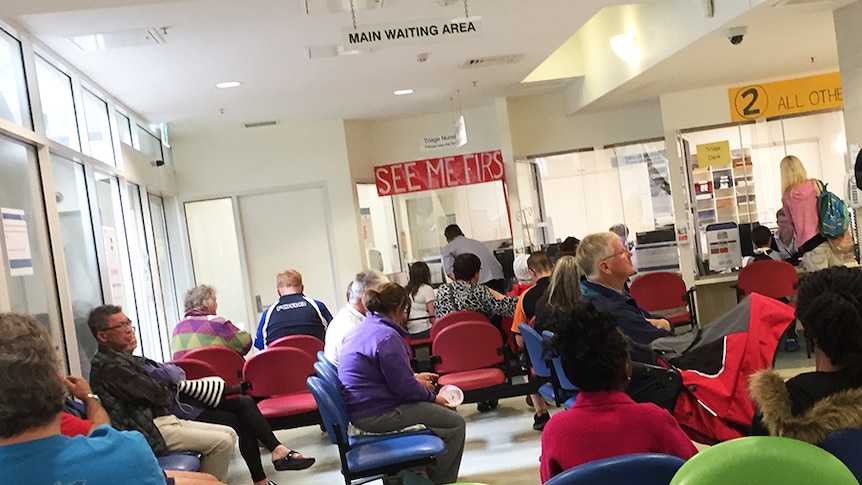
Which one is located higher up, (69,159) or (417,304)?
(69,159)

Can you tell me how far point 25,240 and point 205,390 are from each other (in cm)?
140

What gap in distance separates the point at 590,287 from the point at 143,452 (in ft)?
7.55

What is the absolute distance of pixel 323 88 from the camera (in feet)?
27.2

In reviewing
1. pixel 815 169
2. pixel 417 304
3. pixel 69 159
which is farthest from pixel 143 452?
pixel 815 169

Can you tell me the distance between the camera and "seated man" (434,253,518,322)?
21.9ft

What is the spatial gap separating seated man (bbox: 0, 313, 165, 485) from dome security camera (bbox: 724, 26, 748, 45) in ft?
18.8

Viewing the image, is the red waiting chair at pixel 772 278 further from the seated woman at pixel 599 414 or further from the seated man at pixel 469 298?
the seated woman at pixel 599 414

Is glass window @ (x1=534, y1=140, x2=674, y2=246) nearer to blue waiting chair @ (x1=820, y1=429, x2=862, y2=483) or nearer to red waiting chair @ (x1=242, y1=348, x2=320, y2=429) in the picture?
red waiting chair @ (x1=242, y1=348, x2=320, y2=429)

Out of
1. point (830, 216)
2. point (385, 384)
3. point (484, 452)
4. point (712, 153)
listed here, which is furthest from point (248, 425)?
point (712, 153)

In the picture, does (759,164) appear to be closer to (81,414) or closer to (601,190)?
(601,190)

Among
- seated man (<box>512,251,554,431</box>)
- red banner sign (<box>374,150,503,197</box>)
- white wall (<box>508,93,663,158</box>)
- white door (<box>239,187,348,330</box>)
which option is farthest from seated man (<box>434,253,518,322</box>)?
white wall (<box>508,93,663,158</box>)

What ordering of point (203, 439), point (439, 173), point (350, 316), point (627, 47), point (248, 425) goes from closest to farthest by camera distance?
point (203, 439)
point (248, 425)
point (350, 316)
point (627, 47)
point (439, 173)

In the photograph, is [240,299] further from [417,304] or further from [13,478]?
[13,478]

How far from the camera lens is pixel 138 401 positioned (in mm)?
4242
